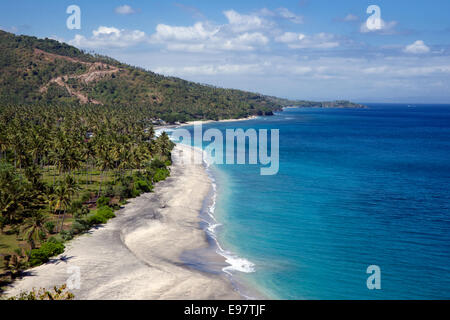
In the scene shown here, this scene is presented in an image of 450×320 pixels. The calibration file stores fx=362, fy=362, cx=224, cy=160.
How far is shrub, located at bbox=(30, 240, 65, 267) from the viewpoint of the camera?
44566mm

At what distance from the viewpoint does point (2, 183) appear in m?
53.9

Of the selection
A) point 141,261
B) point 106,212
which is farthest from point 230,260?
point 106,212

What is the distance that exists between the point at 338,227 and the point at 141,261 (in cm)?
3407

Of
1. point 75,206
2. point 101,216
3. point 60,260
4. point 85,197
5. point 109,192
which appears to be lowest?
point 60,260

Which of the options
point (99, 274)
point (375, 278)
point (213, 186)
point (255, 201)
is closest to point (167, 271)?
point (99, 274)

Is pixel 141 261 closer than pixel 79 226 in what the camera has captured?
Yes

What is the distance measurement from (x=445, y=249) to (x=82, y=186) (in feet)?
240

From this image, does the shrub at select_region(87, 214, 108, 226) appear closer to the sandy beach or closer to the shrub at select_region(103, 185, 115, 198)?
the sandy beach

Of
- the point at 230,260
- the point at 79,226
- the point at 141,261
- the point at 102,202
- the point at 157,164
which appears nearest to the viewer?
the point at 141,261

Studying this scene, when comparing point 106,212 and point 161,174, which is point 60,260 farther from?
point 161,174

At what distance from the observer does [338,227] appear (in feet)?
204

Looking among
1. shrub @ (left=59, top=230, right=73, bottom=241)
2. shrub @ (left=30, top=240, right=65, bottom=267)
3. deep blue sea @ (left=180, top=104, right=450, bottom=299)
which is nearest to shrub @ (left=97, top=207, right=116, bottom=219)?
shrub @ (left=59, top=230, right=73, bottom=241)

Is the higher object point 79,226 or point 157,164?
point 157,164

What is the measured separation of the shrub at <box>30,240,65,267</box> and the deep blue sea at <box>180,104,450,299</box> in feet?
75.0
